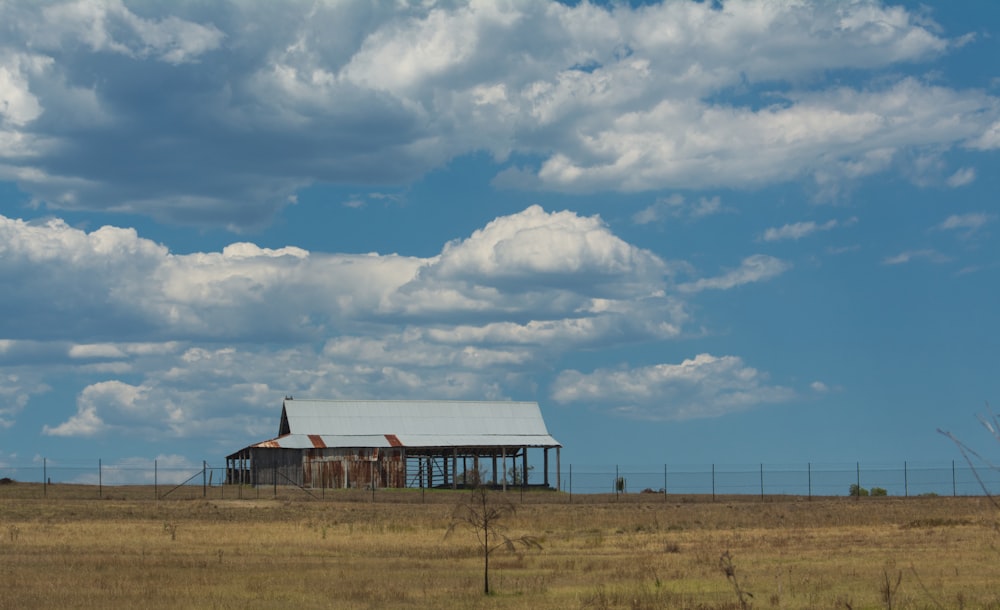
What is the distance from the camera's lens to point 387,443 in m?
96.6

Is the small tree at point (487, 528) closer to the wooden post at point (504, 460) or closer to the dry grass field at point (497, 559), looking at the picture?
the dry grass field at point (497, 559)

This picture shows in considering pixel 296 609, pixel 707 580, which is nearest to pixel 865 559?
pixel 707 580

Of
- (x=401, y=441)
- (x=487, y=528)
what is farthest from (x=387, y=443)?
(x=487, y=528)

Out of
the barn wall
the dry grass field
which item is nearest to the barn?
the barn wall

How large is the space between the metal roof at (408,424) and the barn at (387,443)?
8 cm

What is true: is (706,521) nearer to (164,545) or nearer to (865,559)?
(865,559)

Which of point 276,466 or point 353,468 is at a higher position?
point 276,466

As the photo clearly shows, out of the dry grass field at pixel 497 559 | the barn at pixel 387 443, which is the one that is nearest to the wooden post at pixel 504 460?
the barn at pixel 387 443

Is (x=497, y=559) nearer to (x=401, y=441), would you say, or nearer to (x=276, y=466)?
(x=276, y=466)

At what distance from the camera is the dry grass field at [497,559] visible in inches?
950

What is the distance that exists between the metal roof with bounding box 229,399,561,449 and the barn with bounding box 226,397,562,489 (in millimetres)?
85

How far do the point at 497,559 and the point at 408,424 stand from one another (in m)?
67.2

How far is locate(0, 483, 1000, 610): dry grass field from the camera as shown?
24.1m

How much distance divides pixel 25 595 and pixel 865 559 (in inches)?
865
